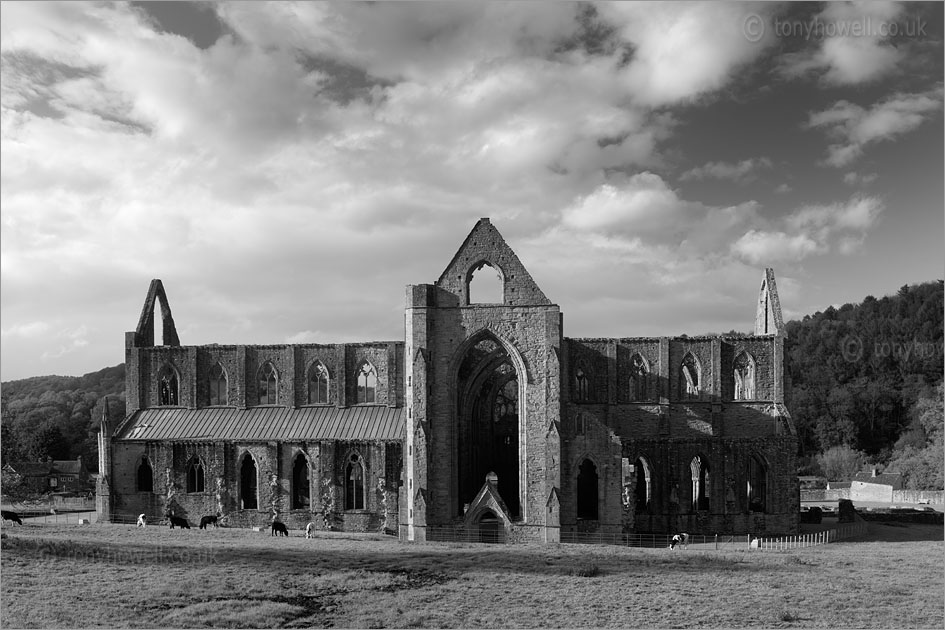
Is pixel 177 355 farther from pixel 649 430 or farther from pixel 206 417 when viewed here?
pixel 649 430

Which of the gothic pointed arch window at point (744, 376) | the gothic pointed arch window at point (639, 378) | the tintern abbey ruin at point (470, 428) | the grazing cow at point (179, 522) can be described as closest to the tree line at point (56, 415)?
the tintern abbey ruin at point (470, 428)

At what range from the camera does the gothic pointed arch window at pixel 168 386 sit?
4859 cm

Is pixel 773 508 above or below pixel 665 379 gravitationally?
below

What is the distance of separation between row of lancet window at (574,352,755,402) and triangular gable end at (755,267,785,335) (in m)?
2.63

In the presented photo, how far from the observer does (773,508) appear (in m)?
41.7

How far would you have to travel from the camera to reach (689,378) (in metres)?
45.2

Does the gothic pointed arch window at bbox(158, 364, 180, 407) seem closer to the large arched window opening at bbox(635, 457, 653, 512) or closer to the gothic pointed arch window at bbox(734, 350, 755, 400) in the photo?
the large arched window opening at bbox(635, 457, 653, 512)

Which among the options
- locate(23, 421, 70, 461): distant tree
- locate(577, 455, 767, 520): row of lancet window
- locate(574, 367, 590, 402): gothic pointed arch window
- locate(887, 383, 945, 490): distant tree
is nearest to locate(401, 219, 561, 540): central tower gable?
locate(577, 455, 767, 520): row of lancet window

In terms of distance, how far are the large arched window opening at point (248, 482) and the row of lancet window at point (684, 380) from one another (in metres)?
17.5

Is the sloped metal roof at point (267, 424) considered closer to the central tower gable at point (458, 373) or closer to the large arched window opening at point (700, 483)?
the central tower gable at point (458, 373)

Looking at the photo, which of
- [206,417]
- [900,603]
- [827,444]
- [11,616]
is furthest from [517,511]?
[827,444]

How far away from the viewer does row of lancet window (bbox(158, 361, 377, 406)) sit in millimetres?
46719

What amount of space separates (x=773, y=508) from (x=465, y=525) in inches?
622

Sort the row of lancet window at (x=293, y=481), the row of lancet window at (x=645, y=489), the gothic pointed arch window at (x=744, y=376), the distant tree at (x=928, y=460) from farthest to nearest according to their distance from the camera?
the distant tree at (x=928, y=460) < the gothic pointed arch window at (x=744, y=376) < the row of lancet window at (x=293, y=481) < the row of lancet window at (x=645, y=489)
